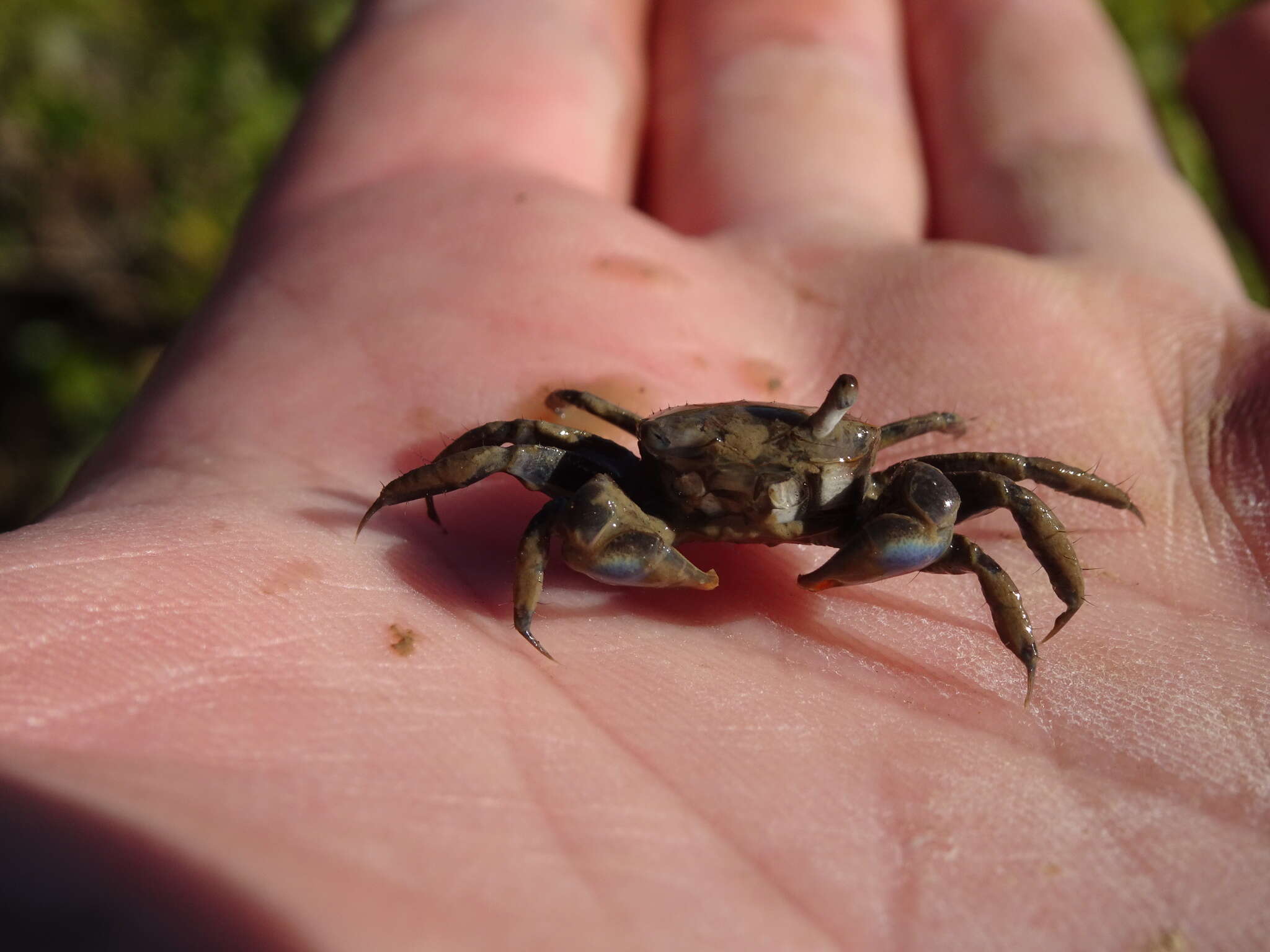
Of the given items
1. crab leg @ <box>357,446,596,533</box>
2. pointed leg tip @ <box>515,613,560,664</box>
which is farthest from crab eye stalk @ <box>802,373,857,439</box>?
pointed leg tip @ <box>515,613,560,664</box>

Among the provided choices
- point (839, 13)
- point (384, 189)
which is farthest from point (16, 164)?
point (839, 13)

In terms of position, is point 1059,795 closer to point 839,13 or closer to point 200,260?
point 839,13

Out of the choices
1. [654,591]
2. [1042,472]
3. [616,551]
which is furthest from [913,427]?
[616,551]

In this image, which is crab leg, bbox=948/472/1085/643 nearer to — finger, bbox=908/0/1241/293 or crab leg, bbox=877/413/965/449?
crab leg, bbox=877/413/965/449

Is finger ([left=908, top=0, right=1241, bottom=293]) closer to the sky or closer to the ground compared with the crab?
closer to the sky

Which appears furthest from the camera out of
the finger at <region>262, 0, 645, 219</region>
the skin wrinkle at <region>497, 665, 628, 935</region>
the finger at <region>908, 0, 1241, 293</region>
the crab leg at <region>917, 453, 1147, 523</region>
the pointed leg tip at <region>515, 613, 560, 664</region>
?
the finger at <region>262, 0, 645, 219</region>

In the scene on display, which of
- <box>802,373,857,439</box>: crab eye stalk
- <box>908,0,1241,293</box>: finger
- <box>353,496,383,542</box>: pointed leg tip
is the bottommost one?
<box>353,496,383,542</box>: pointed leg tip
